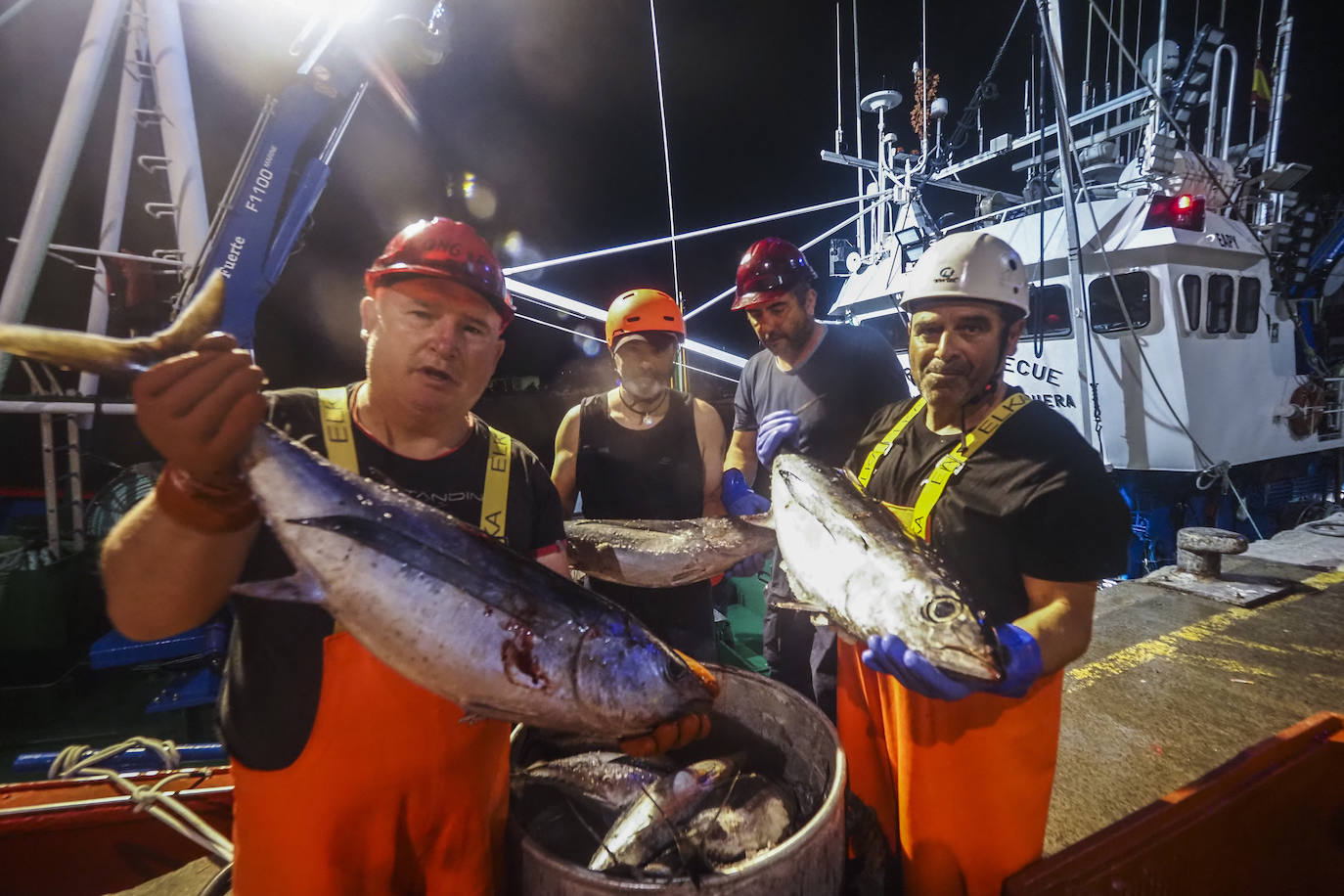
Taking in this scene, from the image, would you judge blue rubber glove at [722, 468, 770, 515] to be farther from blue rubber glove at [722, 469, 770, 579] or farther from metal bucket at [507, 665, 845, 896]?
metal bucket at [507, 665, 845, 896]

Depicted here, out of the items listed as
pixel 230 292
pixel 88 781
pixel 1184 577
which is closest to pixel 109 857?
pixel 88 781

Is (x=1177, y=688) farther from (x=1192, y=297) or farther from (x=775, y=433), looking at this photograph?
(x=1192, y=297)

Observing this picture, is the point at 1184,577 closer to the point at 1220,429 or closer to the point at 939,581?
the point at 1220,429

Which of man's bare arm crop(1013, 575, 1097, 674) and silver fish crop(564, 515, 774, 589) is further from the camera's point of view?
silver fish crop(564, 515, 774, 589)

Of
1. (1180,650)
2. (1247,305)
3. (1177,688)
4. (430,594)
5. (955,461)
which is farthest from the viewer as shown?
(1247,305)

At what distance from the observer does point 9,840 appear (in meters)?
2.28

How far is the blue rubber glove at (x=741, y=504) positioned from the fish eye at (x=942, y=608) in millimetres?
1423

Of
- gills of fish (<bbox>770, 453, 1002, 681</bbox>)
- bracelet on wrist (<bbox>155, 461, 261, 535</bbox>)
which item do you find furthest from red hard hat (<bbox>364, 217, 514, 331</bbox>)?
gills of fish (<bbox>770, 453, 1002, 681</bbox>)

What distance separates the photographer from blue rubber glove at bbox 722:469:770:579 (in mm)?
2994

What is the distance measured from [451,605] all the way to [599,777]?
0.95 meters

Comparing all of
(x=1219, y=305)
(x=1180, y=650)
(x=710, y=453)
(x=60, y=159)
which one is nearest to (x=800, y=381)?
(x=710, y=453)

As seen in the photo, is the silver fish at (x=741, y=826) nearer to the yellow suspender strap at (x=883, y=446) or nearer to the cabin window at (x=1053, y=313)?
the yellow suspender strap at (x=883, y=446)

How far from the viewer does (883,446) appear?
230 cm

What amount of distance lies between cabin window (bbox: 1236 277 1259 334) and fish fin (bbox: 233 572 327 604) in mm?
10603
